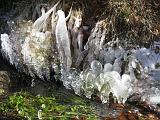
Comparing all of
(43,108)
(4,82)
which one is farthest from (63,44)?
(43,108)

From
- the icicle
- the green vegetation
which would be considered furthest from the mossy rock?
the icicle

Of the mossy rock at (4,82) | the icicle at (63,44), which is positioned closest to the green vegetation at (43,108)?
the mossy rock at (4,82)

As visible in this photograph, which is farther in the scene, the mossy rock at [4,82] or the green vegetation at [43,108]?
the mossy rock at [4,82]

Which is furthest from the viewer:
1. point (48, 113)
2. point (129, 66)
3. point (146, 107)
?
point (129, 66)

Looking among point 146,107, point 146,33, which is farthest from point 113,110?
point 146,33

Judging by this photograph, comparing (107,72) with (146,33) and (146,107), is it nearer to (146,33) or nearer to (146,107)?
(146,107)

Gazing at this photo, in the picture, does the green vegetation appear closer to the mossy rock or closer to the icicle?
the mossy rock

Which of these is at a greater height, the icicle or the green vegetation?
the icicle

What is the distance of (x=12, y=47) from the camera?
24.1 feet

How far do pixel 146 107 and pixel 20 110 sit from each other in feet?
5.48

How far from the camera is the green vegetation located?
583cm

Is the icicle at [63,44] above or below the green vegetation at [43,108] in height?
above

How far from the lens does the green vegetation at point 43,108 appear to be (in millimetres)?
5832

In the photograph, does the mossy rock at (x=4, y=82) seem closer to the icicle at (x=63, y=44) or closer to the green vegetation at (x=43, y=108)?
the green vegetation at (x=43, y=108)
